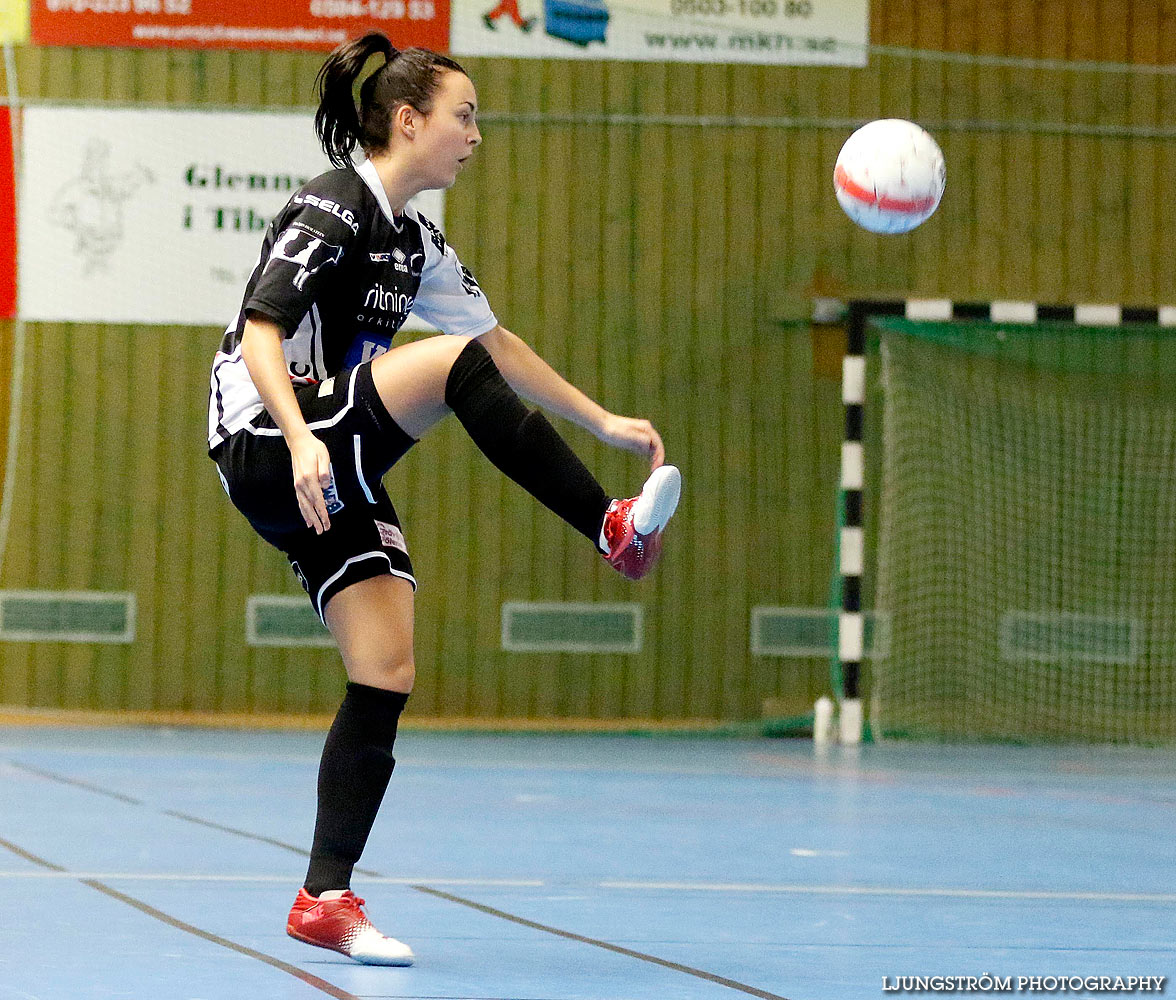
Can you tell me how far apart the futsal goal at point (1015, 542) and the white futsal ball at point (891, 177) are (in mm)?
4936

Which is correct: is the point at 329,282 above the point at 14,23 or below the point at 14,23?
below

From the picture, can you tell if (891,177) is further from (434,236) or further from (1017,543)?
(1017,543)

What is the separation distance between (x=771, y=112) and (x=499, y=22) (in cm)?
175

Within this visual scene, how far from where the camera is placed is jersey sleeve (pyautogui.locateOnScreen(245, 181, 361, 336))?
2.91m

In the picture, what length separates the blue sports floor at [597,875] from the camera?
2.88m

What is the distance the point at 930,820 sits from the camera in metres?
5.61

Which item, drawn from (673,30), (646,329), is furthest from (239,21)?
(646,329)

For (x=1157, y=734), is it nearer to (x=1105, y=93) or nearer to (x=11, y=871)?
(x=1105, y=93)

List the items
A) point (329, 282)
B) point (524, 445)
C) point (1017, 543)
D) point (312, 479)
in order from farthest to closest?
1. point (1017, 543)
2. point (329, 282)
3. point (524, 445)
4. point (312, 479)

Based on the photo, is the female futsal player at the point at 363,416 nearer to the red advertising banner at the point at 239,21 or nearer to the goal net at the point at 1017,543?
the goal net at the point at 1017,543

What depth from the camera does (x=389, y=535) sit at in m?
3.11

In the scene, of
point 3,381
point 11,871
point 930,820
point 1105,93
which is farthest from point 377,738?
point 1105,93

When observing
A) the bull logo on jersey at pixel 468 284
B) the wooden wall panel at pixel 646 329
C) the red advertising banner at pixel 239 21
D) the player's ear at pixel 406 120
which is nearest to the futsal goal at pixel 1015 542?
the wooden wall panel at pixel 646 329

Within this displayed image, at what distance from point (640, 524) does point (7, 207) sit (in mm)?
8018
